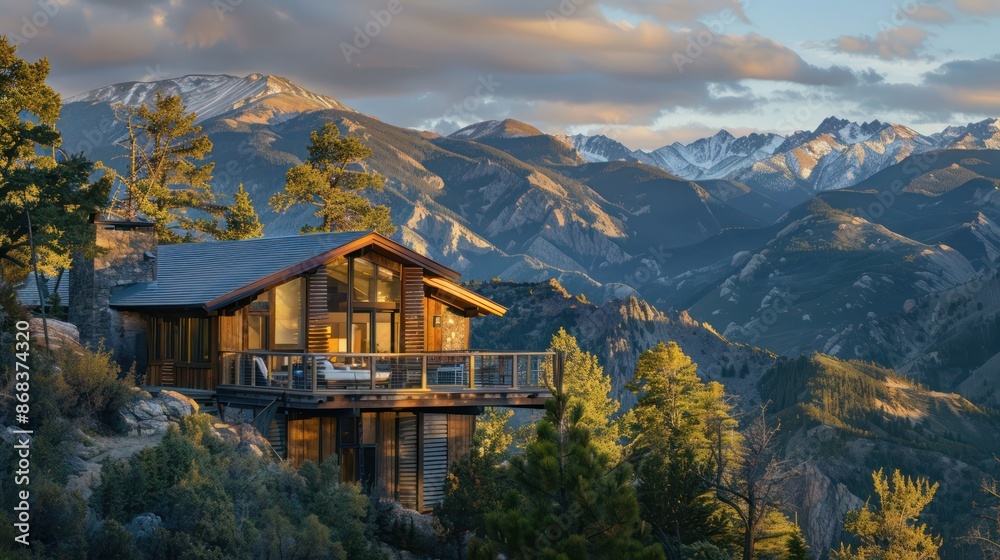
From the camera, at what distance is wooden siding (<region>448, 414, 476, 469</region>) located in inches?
1299

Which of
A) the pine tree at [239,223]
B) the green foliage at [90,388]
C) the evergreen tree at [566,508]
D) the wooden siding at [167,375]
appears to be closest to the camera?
the evergreen tree at [566,508]

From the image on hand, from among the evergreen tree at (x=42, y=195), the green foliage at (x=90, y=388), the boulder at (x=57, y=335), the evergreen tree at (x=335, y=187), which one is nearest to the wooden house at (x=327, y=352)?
the boulder at (x=57, y=335)

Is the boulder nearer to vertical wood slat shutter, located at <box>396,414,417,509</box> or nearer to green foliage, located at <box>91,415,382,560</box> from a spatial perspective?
green foliage, located at <box>91,415,382,560</box>

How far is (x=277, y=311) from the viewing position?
104ft

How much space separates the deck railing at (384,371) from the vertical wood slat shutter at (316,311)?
89 centimetres

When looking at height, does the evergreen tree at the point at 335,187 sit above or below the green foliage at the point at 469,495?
above

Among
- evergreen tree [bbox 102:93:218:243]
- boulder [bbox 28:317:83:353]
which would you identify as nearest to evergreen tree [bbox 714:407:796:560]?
boulder [bbox 28:317:83:353]

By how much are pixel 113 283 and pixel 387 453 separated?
8.90 metres

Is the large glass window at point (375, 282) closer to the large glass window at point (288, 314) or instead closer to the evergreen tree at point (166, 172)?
the large glass window at point (288, 314)

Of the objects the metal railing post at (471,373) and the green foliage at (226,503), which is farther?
the metal railing post at (471,373)

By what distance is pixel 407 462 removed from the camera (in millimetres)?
32344

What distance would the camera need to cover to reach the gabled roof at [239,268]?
100ft

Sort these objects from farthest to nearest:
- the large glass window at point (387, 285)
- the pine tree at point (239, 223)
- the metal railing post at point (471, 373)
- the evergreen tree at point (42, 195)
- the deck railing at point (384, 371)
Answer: the pine tree at point (239, 223) < the large glass window at point (387, 285) < the metal railing post at point (471, 373) < the deck railing at point (384, 371) < the evergreen tree at point (42, 195)

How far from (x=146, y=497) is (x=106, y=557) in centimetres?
227
